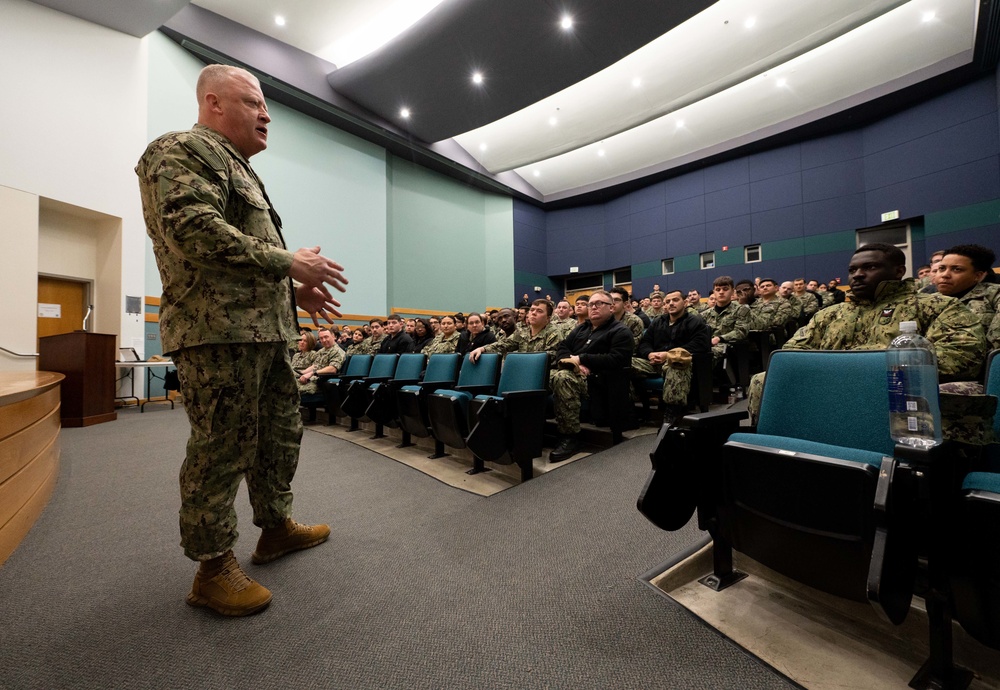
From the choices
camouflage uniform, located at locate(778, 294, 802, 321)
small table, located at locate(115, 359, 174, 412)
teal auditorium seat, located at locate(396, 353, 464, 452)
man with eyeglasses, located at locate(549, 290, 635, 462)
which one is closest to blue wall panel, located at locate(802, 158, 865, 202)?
camouflage uniform, located at locate(778, 294, 802, 321)

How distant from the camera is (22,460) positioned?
1.73 m

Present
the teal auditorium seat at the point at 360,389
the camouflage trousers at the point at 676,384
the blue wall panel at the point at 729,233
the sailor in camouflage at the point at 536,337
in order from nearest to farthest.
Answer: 1. the camouflage trousers at the point at 676,384
2. the sailor in camouflage at the point at 536,337
3. the teal auditorium seat at the point at 360,389
4. the blue wall panel at the point at 729,233

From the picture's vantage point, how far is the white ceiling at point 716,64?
612cm

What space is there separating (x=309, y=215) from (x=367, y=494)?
706cm

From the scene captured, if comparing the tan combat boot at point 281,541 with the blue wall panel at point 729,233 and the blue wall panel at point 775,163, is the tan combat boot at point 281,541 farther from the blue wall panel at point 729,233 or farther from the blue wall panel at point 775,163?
the blue wall panel at point 775,163

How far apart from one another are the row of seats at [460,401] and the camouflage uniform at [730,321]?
2368 mm

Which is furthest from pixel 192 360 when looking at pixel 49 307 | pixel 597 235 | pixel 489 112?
pixel 597 235

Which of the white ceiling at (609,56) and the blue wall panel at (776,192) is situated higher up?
the white ceiling at (609,56)

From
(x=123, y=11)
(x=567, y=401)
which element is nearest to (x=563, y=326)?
(x=567, y=401)

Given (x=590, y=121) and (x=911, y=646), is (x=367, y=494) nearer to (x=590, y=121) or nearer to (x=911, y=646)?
(x=911, y=646)

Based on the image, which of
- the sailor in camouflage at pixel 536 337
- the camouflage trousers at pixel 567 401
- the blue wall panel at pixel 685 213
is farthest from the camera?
the blue wall panel at pixel 685 213

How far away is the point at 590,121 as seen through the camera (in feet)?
28.8

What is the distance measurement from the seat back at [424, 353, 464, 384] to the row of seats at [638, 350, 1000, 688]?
214cm

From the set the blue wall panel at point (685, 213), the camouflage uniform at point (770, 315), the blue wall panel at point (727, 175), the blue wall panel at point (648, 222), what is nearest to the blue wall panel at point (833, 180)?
the blue wall panel at point (727, 175)
